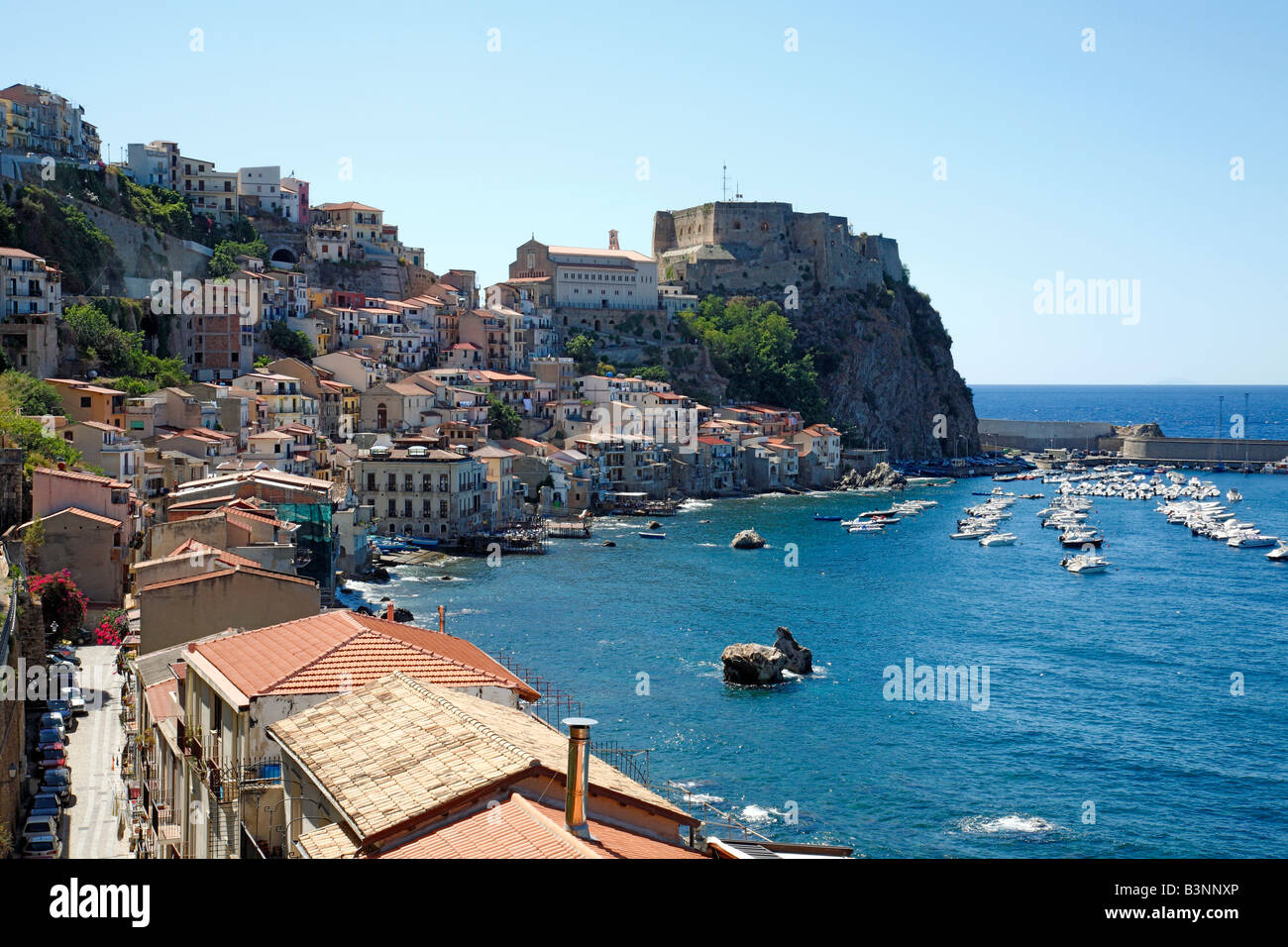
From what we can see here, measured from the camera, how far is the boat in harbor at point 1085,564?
59.9 meters

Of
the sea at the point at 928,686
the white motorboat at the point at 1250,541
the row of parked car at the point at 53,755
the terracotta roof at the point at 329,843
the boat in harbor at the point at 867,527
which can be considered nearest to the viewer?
the terracotta roof at the point at 329,843

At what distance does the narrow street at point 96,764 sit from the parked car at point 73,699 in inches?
7.2

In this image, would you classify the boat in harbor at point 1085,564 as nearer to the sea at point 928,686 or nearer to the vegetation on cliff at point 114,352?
the sea at point 928,686

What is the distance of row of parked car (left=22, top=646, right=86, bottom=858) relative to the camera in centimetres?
1852

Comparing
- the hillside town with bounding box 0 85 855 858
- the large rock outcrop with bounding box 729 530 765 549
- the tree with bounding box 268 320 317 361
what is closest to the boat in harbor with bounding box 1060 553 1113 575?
the large rock outcrop with bounding box 729 530 765 549

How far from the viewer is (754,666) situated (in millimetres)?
36031

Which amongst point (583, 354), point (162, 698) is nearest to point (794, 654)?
point (162, 698)

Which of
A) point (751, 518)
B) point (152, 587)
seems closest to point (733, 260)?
point (751, 518)

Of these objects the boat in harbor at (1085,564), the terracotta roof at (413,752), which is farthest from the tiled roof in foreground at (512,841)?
the boat in harbor at (1085,564)

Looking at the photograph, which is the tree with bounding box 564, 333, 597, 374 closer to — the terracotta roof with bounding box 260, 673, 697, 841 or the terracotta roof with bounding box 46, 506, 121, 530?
the terracotta roof with bounding box 46, 506, 121, 530

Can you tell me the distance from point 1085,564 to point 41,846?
168 ft

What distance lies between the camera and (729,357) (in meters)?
111

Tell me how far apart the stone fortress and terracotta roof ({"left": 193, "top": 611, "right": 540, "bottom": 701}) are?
107341mm
